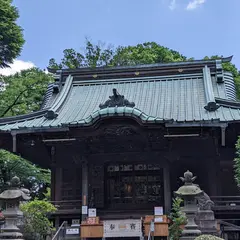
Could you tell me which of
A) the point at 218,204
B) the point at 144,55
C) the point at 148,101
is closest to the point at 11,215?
the point at 218,204

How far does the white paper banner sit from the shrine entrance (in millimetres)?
2569

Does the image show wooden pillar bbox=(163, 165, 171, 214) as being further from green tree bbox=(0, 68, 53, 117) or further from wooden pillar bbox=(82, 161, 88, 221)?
green tree bbox=(0, 68, 53, 117)

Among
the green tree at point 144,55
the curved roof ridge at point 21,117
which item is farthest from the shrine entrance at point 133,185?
the green tree at point 144,55

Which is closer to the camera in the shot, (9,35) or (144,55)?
(9,35)

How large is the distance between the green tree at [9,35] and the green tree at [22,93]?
211 centimetres

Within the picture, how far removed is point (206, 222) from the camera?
38.3 feet

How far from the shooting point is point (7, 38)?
23.5 metres

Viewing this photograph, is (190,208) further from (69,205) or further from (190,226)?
(69,205)

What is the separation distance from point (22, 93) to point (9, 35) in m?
3.94

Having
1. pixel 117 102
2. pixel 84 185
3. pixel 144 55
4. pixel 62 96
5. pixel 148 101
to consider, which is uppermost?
pixel 144 55

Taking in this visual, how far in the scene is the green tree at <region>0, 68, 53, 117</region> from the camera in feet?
83.5

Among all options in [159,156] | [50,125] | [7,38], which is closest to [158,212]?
[159,156]

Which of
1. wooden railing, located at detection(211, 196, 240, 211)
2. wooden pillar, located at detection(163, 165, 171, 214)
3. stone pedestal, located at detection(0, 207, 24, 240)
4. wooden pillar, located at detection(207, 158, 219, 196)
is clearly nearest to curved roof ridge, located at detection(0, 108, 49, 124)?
wooden pillar, located at detection(163, 165, 171, 214)

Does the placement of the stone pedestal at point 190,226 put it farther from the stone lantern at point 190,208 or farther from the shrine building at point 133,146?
the shrine building at point 133,146
